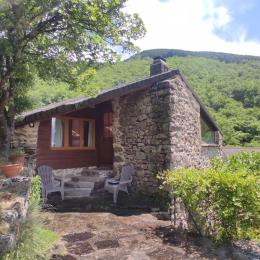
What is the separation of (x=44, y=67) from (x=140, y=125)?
3.68 metres

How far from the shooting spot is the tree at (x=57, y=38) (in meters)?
5.30

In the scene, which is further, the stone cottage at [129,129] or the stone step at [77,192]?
the stone step at [77,192]

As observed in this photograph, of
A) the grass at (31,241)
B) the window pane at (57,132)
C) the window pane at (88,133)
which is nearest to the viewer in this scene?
the grass at (31,241)

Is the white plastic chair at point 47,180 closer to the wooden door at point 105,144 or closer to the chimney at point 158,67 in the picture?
the wooden door at point 105,144

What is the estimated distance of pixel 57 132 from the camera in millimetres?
10281

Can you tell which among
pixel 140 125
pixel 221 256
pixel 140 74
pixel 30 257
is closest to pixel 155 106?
pixel 140 125

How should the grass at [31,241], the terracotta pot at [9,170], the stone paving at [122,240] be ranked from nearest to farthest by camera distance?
1. the grass at [31,241]
2. the stone paving at [122,240]
3. the terracotta pot at [9,170]

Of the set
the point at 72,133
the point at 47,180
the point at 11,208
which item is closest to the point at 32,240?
the point at 11,208

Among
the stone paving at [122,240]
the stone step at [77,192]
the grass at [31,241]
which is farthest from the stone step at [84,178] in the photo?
the grass at [31,241]

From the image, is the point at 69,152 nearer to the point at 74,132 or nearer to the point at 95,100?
the point at 74,132

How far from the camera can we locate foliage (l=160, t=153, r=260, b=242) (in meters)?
4.57

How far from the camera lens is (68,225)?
19.5 feet

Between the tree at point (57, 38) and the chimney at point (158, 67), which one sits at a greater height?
the chimney at point (158, 67)

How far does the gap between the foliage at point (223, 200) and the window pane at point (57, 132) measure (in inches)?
235
